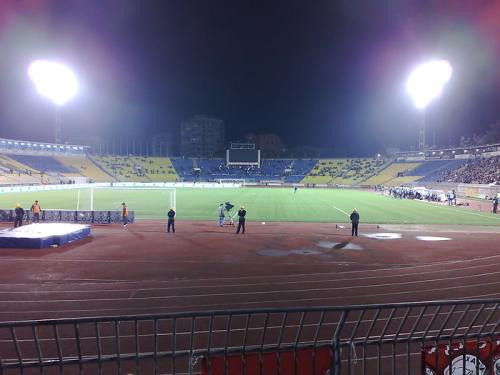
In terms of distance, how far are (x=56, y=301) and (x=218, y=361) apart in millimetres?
8318

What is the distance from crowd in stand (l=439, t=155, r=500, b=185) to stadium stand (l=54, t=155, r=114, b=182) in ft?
240

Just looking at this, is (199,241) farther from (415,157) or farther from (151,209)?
(415,157)

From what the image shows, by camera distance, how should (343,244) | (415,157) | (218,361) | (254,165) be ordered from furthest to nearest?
(254,165) → (415,157) → (343,244) → (218,361)

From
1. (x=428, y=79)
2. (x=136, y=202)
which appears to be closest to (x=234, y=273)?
(x=136, y=202)

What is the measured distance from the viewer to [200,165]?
118250 mm

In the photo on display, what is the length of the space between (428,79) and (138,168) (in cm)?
7647

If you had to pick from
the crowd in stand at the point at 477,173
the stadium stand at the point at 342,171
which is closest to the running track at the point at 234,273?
the crowd in stand at the point at 477,173

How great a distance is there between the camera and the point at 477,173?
62750 mm

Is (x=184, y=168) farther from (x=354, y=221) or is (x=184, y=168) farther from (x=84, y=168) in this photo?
(x=354, y=221)

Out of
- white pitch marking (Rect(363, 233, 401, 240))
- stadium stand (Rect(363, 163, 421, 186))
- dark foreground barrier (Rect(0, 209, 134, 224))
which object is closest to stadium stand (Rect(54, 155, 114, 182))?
dark foreground barrier (Rect(0, 209, 134, 224))

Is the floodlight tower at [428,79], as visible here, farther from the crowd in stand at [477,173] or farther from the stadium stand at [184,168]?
the stadium stand at [184,168]

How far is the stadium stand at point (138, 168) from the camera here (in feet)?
325

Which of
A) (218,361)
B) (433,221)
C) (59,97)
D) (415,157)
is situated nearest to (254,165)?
(415,157)

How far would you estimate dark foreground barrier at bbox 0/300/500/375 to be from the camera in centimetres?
414
